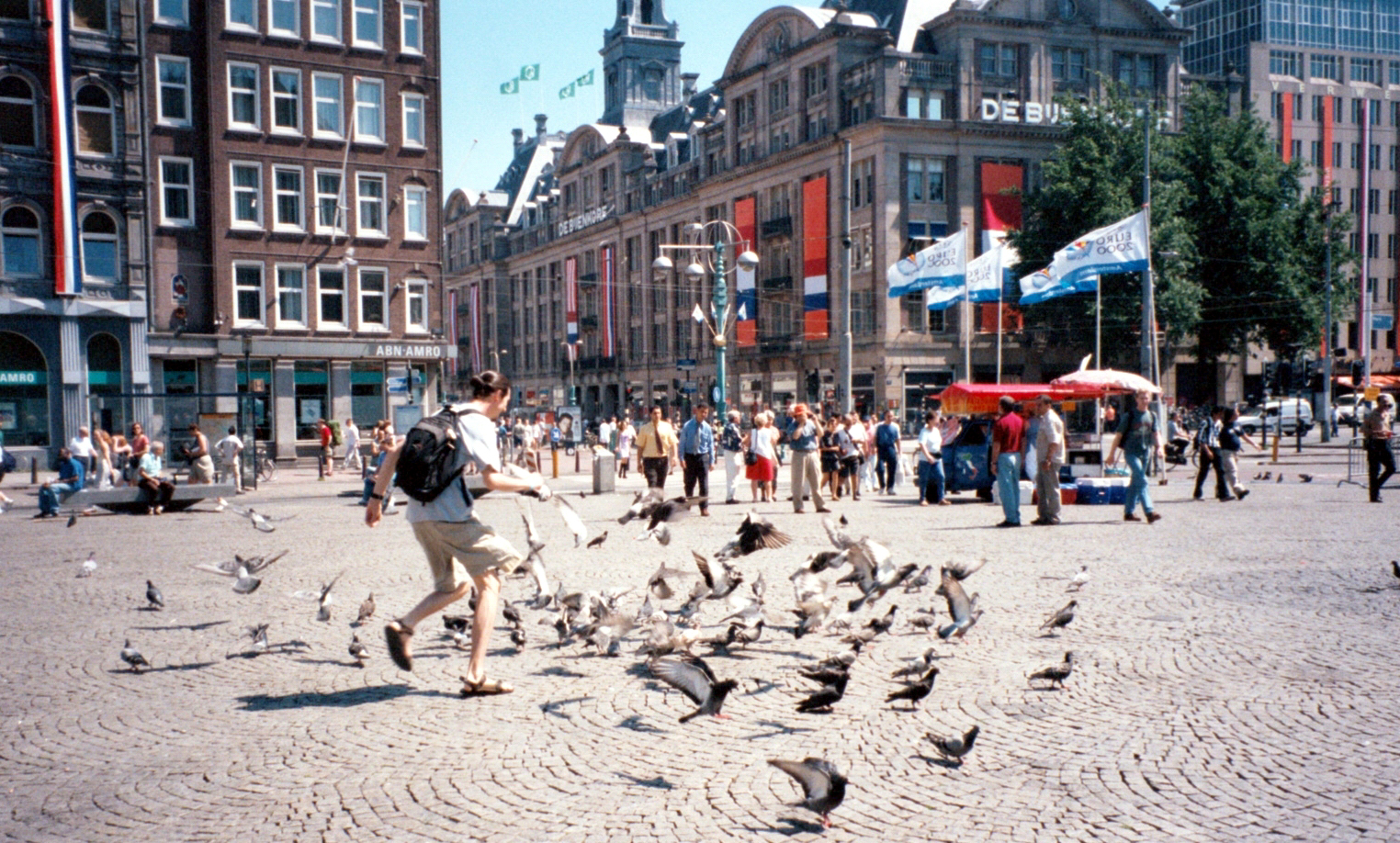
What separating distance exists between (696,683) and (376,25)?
39851 mm

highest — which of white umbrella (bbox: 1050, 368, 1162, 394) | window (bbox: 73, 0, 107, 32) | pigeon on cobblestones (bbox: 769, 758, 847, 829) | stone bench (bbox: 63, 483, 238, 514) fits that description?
window (bbox: 73, 0, 107, 32)

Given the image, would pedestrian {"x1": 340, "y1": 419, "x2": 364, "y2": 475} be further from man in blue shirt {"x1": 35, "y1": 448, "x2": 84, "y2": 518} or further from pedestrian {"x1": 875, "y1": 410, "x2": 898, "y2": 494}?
pedestrian {"x1": 875, "y1": 410, "x2": 898, "y2": 494}

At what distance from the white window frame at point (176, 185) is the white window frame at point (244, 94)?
6.19ft

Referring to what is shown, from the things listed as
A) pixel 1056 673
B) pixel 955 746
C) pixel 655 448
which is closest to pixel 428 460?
pixel 955 746

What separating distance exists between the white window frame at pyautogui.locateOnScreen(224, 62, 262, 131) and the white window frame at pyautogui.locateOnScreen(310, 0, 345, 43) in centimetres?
227

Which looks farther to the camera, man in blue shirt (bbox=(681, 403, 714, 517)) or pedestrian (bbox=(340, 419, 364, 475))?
pedestrian (bbox=(340, 419, 364, 475))

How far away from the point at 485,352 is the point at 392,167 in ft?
202

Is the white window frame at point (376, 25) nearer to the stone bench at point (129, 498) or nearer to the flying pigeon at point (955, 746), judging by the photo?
the stone bench at point (129, 498)

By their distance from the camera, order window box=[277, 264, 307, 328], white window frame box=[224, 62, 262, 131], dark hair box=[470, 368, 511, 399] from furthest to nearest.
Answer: window box=[277, 264, 307, 328] < white window frame box=[224, 62, 262, 131] < dark hair box=[470, 368, 511, 399]

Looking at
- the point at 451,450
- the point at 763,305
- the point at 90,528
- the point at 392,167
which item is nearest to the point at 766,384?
the point at 763,305

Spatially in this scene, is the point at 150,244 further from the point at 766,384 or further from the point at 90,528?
the point at 766,384

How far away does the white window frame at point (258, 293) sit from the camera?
38.9 meters

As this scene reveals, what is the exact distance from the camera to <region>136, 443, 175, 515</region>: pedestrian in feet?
69.6

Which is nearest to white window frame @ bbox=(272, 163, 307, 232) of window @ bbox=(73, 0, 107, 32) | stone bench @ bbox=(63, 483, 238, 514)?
window @ bbox=(73, 0, 107, 32)
